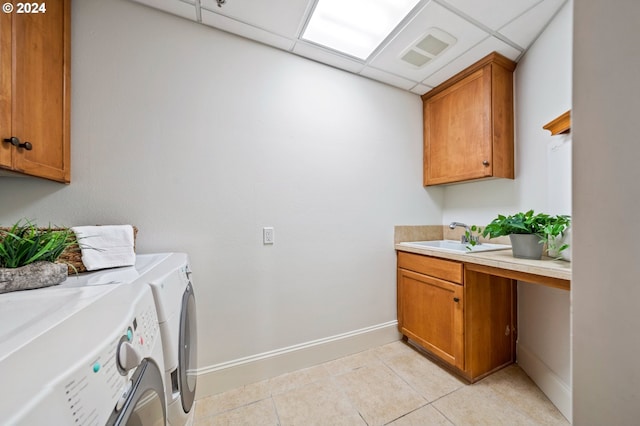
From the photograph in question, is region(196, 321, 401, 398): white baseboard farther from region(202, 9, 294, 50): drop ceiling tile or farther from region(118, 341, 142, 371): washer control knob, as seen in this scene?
region(202, 9, 294, 50): drop ceiling tile

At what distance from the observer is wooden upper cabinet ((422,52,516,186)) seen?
1682 millimetres

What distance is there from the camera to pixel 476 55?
1.67m

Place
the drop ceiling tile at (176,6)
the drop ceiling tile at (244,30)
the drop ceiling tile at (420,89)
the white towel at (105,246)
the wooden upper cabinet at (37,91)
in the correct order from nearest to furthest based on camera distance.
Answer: the wooden upper cabinet at (37,91) → the white towel at (105,246) → the drop ceiling tile at (176,6) → the drop ceiling tile at (244,30) → the drop ceiling tile at (420,89)

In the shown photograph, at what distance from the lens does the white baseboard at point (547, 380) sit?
1.22 metres

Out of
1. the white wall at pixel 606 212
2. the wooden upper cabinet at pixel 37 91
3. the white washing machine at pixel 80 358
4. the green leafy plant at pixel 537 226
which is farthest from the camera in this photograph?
the green leafy plant at pixel 537 226

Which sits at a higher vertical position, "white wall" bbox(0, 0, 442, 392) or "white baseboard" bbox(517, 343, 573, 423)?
"white wall" bbox(0, 0, 442, 392)

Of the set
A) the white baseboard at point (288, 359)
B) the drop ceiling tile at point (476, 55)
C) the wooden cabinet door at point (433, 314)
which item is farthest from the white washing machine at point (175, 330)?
the drop ceiling tile at point (476, 55)

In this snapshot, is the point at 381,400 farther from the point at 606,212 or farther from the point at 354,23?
the point at 354,23

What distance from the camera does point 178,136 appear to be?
4.52 feet

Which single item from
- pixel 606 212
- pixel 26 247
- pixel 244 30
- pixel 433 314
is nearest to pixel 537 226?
pixel 433 314

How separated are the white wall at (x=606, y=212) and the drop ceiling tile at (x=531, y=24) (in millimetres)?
1394

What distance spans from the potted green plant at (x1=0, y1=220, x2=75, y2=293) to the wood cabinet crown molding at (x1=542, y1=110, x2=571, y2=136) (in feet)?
7.66

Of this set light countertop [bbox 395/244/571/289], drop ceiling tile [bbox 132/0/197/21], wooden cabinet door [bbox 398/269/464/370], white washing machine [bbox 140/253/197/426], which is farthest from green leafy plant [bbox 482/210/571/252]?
drop ceiling tile [bbox 132/0/197/21]

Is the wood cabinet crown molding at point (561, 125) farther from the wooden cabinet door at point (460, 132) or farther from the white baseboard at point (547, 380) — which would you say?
the white baseboard at point (547, 380)
